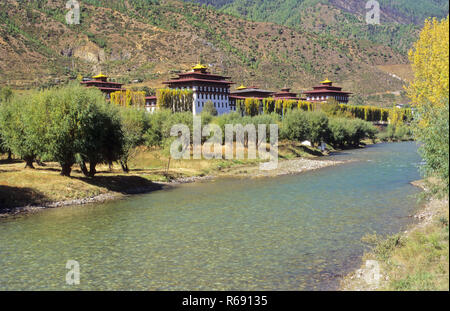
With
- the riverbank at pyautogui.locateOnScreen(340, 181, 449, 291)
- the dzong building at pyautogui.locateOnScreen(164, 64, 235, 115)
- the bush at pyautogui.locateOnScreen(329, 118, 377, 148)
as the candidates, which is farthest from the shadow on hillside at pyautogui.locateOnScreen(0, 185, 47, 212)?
the dzong building at pyautogui.locateOnScreen(164, 64, 235, 115)

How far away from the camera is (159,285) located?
70.3 ft

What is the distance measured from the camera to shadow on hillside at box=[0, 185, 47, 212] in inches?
1629

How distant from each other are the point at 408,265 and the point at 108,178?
1575 inches

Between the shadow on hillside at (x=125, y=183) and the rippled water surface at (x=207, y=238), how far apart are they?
3.34 meters

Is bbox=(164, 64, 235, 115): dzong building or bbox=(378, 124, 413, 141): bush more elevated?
bbox=(164, 64, 235, 115): dzong building

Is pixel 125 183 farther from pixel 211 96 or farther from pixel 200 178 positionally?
pixel 211 96

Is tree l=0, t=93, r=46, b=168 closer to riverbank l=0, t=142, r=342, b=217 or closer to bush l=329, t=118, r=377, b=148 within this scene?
riverbank l=0, t=142, r=342, b=217

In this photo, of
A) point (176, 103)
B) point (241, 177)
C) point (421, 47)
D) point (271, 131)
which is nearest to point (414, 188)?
point (421, 47)

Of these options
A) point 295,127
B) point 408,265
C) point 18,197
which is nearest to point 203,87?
point 295,127

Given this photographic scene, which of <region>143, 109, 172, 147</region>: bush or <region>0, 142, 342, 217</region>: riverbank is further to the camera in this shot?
<region>143, 109, 172, 147</region>: bush

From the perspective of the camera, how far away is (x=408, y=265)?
1936cm

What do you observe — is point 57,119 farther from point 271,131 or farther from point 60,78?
point 60,78

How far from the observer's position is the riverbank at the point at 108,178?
43194 mm

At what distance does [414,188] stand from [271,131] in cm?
4692
